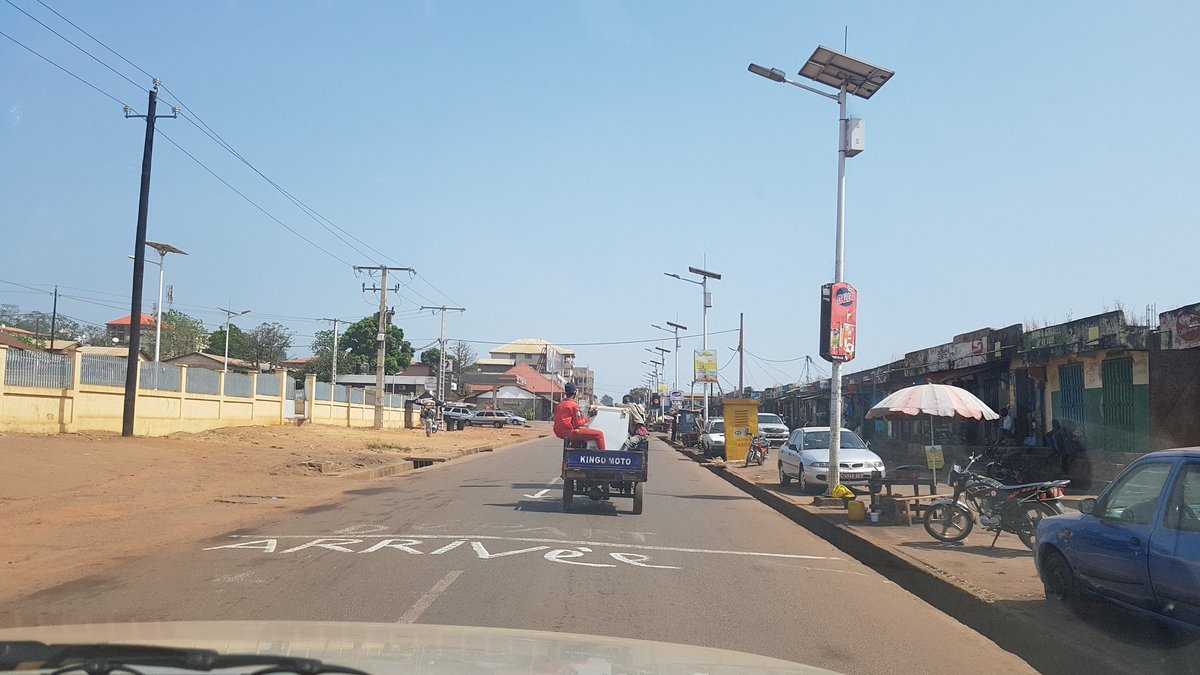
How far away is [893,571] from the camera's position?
10.9 meters

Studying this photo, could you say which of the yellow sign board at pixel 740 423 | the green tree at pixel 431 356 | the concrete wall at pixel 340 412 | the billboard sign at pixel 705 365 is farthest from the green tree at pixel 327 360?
the yellow sign board at pixel 740 423

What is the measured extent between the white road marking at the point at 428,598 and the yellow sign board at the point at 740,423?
75.2 ft

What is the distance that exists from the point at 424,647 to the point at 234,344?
10762cm

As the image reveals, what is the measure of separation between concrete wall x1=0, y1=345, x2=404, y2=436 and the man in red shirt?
15878mm

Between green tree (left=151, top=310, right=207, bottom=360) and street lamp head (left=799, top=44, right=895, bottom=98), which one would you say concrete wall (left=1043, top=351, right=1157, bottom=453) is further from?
green tree (left=151, top=310, right=207, bottom=360)

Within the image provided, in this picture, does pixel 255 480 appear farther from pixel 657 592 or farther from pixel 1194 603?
pixel 1194 603

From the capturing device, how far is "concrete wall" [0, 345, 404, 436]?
960 inches

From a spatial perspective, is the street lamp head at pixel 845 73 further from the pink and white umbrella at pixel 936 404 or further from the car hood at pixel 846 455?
the car hood at pixel 846 455

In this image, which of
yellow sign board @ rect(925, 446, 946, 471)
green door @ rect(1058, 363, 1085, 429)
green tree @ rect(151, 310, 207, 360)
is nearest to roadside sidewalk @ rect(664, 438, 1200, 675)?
yellow sign board @ rect(925, 446, 946, 471)

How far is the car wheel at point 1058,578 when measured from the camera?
770 cm

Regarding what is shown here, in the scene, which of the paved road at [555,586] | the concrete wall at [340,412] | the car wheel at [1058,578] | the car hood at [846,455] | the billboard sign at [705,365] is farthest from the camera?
the billboard sign at [705,365]

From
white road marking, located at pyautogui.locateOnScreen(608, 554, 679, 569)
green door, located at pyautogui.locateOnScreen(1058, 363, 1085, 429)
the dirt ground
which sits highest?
green door, located at pyautogui.locateOnScreen(1058, 363, 1085, 429)

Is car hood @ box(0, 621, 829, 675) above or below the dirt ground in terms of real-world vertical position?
above

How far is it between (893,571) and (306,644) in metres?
8.64
